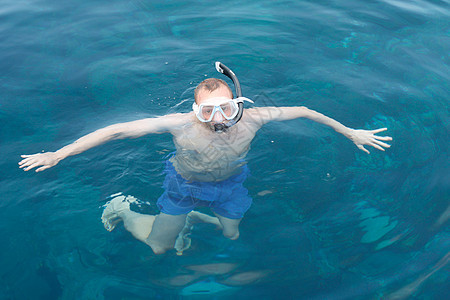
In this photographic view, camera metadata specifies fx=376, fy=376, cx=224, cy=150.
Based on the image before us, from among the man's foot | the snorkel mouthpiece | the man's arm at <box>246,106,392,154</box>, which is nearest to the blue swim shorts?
the man's foot

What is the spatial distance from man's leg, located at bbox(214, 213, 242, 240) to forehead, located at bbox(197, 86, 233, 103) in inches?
45.1

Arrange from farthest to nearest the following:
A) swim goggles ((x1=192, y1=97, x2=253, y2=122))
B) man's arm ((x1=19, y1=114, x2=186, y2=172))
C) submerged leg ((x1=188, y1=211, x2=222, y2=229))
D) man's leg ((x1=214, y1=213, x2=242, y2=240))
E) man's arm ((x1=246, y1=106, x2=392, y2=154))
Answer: man's arm ((x1=246, y1=106, x2=392, y2=154)) < submerged leg ((x1=188, y1=211, x2=222, y2=229)) < man's leg ((x1=214, y1=213, x2=242, y2=240)) < swim goggles ((x1=192, y1=97, x2=253, y2=122)) < man's arm ((x1=19, y1=114, x2=186, y2=172))

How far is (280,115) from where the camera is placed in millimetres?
4074

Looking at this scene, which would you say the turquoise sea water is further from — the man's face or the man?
the man's face

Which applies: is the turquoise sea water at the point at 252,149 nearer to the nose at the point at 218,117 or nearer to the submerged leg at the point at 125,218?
the submerged leg at the point at 125,218

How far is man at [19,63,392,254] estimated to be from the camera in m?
3.53

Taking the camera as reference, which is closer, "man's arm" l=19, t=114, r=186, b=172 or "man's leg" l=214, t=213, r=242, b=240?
"man's arm" l=19, t=114, r=186, b=172

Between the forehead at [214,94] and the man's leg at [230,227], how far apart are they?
3.76ft

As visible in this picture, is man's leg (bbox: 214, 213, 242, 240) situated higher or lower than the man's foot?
higher

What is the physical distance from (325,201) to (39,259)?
2.77 meters

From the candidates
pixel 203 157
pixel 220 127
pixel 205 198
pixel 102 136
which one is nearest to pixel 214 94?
pixel 220 127

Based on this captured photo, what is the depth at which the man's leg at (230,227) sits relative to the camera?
358 cm

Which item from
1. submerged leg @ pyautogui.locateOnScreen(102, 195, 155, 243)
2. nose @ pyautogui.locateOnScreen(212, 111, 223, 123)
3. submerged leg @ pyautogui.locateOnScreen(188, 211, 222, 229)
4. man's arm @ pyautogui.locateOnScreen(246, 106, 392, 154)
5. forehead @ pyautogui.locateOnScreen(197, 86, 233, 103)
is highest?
forehead @ pyautogui.locateOnScreen(197, 86, 233, 103)

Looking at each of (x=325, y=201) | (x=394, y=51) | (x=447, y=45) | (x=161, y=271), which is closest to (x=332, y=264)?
(x=325, y=201)
